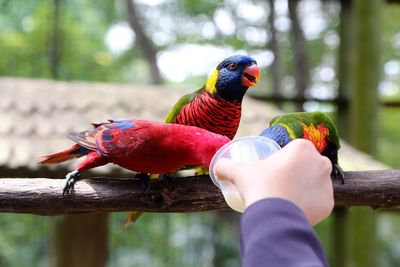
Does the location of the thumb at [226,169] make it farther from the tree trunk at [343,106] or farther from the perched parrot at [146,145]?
the tree trunk at [343,106]

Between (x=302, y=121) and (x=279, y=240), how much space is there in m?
0.59

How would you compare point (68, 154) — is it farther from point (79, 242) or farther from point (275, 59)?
point (275, 59)

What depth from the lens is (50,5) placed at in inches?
142

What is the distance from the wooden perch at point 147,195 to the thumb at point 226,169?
0.31 m

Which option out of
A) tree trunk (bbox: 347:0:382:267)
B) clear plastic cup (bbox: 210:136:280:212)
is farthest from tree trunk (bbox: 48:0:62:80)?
clear plastic cup (bbox: 210:136:280:212)

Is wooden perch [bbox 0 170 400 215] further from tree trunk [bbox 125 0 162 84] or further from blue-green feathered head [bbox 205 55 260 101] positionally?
tree trunk [bbox 125 0 162 84]

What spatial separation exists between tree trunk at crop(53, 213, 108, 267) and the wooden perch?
1.66 meters

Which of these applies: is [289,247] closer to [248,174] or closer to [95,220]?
[248,174]

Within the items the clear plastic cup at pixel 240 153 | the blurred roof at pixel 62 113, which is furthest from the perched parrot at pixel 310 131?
the blurred roof at pixel 62 113

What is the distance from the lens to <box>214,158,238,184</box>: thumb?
521 millimetres

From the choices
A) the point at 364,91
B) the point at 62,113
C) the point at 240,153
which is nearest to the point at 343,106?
the point at 364,91

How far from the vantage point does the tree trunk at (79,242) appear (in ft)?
8.11

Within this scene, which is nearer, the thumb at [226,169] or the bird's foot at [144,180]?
the thumb at [226,169]

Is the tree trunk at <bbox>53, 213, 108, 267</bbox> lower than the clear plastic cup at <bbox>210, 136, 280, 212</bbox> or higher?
lower
